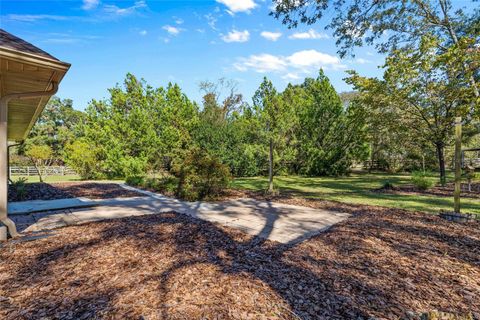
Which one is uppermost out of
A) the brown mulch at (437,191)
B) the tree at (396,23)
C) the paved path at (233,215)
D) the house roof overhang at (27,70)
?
the tree at (396,23)

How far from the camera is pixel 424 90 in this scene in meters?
10.3

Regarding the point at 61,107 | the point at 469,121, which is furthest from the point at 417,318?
the point at 61,107

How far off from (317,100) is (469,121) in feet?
31.5

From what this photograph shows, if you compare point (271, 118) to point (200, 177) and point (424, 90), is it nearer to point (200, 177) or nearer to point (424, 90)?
point (200, 177)

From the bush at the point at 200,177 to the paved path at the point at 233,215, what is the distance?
625mm

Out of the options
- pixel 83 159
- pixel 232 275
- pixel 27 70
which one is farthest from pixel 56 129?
pixel 232 275

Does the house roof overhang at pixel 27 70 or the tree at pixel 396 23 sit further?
the tree at pixel 396 23

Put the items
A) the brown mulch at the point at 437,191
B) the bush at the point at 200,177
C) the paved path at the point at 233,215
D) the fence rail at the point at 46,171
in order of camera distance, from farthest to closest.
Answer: the fence rail at the point at 46,171
the brown mulch at the point at 437,191
the bush at the point at 200,177
the paved path at the point at 233,215

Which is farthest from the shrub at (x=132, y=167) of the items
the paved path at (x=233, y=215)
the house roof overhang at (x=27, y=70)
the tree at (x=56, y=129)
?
the tree at (x=56, y=129)

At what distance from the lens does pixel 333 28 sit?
8.38m

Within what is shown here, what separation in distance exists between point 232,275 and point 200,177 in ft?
17.7

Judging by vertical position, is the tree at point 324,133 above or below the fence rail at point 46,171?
above

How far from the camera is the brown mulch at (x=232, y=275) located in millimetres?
2084

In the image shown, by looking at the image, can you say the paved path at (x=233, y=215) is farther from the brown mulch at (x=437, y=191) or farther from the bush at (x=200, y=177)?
the brown mulch at (x=437, y=191)
